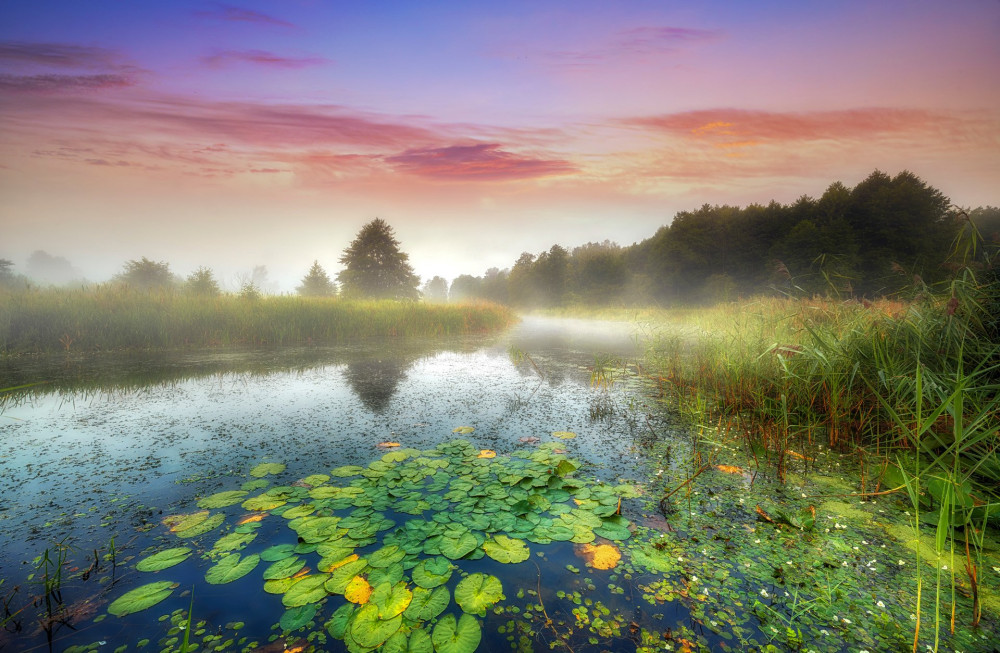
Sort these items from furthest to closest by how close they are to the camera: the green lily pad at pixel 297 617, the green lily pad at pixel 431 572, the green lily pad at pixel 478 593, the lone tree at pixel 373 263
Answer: the lone tree at pixel 373 263 → the green lily pad at pixel 431 572 → the green lily pad at pixel 478 593 → the green lily pad at pixel 297 617

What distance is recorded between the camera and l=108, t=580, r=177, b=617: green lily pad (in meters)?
1.60

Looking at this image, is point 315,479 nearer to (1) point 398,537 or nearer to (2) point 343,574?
(1) point 398,537

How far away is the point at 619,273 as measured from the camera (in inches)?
1449

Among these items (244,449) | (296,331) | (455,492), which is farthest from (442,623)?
(296,331)

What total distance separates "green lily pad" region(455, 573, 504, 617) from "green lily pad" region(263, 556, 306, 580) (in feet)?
2.73

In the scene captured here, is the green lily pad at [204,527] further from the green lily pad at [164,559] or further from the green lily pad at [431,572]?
the green lily pad at [431,572]

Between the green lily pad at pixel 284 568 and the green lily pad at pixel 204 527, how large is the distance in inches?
A: 24.9

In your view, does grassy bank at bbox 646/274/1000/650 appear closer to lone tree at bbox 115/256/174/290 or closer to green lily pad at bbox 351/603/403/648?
green lily pad at bbox 351/603/403/648

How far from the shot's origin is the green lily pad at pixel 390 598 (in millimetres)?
1591

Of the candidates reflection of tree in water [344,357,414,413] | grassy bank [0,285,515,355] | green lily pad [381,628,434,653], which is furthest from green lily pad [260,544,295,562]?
grassy bank [0,285,515,355]

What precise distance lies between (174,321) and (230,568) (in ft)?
32.8

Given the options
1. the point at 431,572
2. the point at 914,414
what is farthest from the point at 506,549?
the point at 914,414

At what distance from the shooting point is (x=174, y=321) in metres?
9.12

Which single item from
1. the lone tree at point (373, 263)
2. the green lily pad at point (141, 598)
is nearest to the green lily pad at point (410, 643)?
Answer: the green lily pad at point (141, 598)
